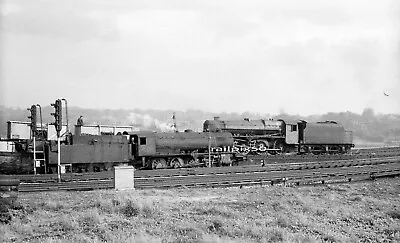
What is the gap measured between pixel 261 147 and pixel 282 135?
3195 millimetres

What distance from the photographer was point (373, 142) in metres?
97.1

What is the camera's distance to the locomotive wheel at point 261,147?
43.8 m

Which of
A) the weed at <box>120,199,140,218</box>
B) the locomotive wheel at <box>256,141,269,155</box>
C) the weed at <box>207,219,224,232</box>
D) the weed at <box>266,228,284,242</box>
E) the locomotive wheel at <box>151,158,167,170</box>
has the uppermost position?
the locomotive wheel at <box>256,141,269,155</box>

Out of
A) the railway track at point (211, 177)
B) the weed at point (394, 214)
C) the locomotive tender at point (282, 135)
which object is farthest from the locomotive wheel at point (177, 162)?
the weed at point (394, 214)

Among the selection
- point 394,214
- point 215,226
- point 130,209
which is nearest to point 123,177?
point 130,209

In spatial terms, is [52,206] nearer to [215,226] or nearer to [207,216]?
[207,216]

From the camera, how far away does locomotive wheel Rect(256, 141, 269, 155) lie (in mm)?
43844

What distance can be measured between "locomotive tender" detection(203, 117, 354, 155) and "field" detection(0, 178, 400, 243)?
70.7ft

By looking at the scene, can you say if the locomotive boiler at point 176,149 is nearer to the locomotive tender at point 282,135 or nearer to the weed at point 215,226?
the locomotive tender at point 282,135

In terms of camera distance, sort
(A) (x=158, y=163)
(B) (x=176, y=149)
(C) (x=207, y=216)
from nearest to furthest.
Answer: (C) (x=207, y=216) → (A) (x=158, y=163) → (B) (x=176, y=149)

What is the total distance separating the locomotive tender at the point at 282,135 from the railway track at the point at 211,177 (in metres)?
12.5

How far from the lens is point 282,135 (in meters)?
46.2

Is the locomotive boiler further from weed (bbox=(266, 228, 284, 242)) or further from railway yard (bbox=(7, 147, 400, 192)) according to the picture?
weed (bbox=(266, 228, 284, 242))

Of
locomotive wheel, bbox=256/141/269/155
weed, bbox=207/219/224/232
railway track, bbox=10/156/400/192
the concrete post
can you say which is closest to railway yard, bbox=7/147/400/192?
railway track, bbox=10/156/400/192
